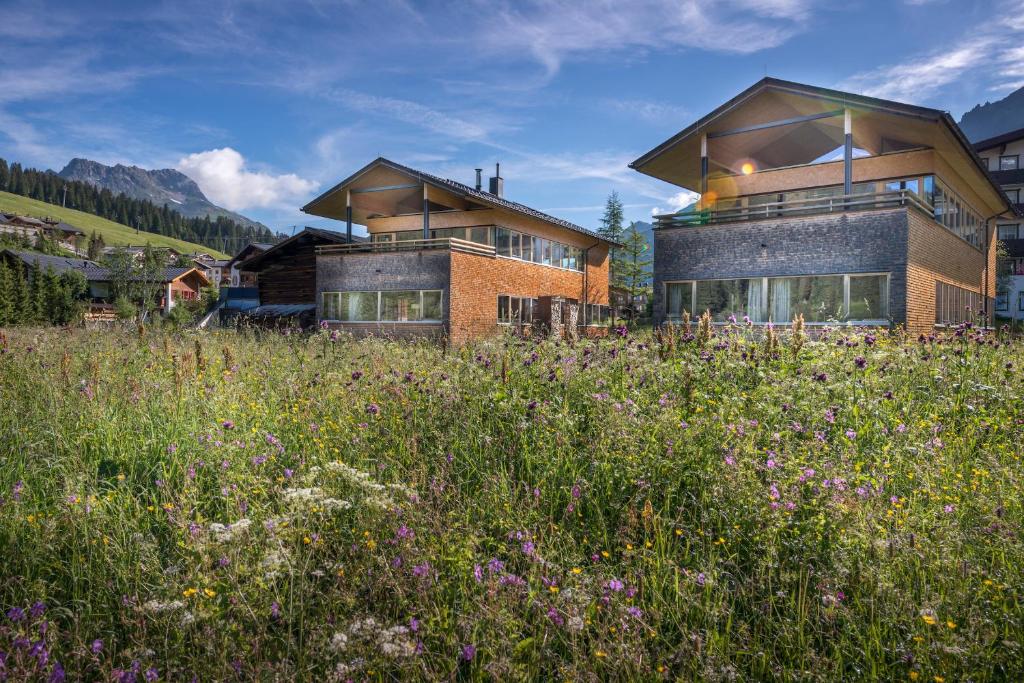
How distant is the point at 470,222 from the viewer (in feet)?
88.2

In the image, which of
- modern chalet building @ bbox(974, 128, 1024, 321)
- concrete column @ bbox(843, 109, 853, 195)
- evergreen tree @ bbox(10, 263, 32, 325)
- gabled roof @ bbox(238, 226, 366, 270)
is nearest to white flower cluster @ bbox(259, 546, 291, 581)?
concrete column @ bbox(843, 109, 853, 195)

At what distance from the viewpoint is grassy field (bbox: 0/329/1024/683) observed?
9.49 ft

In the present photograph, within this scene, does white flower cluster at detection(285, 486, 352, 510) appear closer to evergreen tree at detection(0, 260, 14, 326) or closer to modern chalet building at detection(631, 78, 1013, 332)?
modern chalet building at detection(631, 78, 1013, 332)

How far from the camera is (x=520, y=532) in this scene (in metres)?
3.78

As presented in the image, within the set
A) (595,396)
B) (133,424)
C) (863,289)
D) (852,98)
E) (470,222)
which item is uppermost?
(852,98)

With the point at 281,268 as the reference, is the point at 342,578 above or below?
below

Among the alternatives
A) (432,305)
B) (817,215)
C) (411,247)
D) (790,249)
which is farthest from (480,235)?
→ (817,215)

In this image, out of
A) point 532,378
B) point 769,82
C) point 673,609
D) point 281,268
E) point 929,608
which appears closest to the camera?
point 929,608

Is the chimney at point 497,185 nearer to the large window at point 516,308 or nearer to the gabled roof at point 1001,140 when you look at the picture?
the large window at point 516,308

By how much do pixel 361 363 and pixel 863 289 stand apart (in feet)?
46.6

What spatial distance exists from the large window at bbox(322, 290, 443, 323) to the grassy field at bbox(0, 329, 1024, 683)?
17.1m

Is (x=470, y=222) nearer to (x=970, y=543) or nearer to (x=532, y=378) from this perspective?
(x=532, y=378)

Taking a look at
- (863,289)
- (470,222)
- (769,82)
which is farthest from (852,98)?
(470,222)

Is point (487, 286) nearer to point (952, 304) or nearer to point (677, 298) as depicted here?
point (677, 298)
